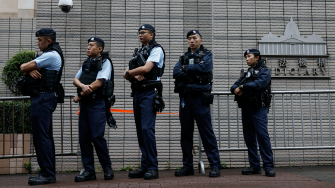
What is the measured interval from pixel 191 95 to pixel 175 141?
192 cm

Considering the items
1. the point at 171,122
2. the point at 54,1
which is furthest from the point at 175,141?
the point at 54,1

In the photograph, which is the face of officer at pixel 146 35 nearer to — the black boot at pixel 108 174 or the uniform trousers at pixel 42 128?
the uniform trousers at pixel 42 128

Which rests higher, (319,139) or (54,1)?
(54,1)

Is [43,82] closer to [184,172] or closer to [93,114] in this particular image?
[93,114]

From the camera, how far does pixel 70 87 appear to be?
21.0 feet

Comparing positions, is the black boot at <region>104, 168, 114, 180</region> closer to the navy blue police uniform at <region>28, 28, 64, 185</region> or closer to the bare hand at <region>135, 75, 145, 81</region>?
the navy blue police uniform at <region>28, 28, 64, 185</region>

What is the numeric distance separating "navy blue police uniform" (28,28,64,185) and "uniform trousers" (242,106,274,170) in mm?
2778

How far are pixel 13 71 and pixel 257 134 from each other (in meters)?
6.80

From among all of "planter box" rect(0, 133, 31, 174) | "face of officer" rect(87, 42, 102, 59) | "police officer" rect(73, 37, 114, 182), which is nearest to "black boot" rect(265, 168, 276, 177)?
"police officer" rect(73, 37, 114, 182)

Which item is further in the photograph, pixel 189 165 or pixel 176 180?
pixel 189 165

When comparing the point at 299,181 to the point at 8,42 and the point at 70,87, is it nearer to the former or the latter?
the point at 70,87

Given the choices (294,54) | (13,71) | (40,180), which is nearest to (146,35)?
(40,180)

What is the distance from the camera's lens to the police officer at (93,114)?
446 centimetres

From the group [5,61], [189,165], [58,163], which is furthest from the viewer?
[5,61]
